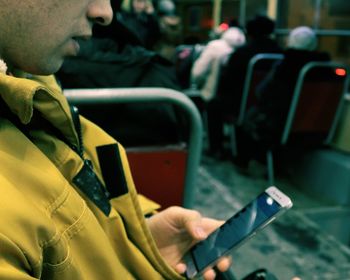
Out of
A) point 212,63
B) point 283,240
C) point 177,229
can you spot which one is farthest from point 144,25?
point 177,229

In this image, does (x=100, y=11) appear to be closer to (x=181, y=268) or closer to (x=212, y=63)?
(x=181, y=268)

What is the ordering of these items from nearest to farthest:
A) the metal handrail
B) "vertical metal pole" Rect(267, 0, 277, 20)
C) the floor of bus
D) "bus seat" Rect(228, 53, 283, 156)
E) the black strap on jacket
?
the black strap on jacket
the metal handrail
the floor of bus
"bus seat" Rect(228, 53, 283, 156)
"vertical metal pole" Rect(267, 0, 277, 20)

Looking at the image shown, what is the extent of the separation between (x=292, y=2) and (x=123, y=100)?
14.7ft

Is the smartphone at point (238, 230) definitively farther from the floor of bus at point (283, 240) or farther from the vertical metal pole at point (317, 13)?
the vertical metal pole at point (317, 13)

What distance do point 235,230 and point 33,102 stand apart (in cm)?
47

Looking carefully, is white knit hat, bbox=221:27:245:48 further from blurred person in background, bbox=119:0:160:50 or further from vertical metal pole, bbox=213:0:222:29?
vertical metal pole, bbox=213:0:222:29

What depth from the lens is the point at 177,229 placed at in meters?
1.01

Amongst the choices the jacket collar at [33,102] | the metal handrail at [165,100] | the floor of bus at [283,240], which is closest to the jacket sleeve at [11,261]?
the jacket collar at [33,102]

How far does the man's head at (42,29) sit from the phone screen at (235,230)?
452 mm

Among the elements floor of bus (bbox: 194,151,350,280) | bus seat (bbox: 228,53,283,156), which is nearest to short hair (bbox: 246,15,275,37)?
bus seat (bbox: 228,53,283,156)

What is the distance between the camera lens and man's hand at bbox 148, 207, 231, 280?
0.98 meters

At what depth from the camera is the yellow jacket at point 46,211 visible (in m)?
0.52

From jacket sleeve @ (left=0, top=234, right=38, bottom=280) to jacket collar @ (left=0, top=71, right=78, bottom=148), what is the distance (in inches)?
7.3

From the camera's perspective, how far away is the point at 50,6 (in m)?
0.65
